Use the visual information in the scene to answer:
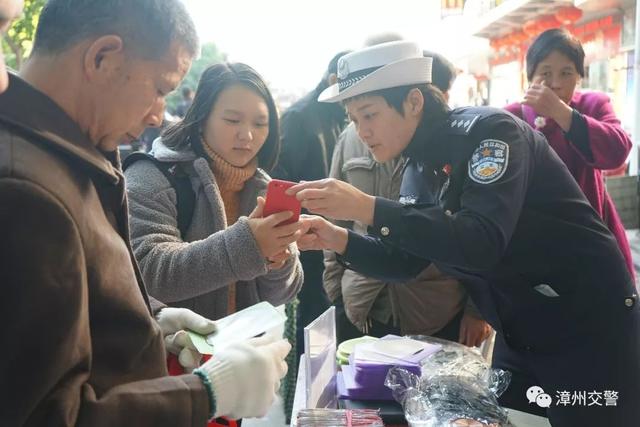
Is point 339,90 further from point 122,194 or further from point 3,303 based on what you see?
point 3,303

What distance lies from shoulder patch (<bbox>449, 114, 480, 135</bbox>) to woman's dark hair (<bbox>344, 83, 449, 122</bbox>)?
62mm

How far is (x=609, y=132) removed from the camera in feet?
8.04

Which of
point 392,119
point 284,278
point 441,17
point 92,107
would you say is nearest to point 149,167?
point 284,278

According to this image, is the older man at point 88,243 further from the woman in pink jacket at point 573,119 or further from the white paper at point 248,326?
the woman in pink jacket at point 573,119

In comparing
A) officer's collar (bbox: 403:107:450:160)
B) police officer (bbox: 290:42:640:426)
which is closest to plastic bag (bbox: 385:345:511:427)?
police officer (bbox: 290:42:640:426)

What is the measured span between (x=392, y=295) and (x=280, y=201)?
89 cm

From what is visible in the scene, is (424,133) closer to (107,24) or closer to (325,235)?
(325,235)

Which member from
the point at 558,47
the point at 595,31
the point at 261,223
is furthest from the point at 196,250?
the point at 595,31

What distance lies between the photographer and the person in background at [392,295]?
93.0 inches

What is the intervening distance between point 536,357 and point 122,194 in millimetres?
1262

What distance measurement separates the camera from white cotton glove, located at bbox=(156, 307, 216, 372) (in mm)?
1308

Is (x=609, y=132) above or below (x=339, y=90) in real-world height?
below

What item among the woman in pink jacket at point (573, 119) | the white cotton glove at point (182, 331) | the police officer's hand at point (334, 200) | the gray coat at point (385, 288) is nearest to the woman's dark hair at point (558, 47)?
the woman in pink jacket at point (573, 119)

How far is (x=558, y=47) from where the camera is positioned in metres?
2.55
